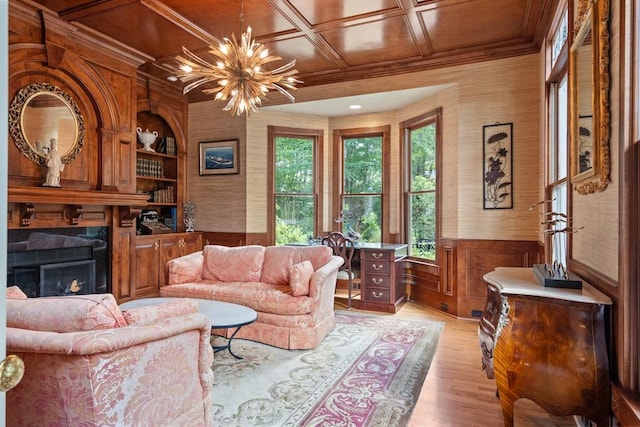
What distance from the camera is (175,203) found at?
19.9 ft

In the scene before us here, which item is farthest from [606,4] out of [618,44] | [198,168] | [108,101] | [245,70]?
[198,168]

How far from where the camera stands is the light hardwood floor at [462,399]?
226cm

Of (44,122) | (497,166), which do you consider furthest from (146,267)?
(497,166)

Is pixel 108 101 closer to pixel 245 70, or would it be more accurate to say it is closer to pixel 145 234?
pixel 145 234

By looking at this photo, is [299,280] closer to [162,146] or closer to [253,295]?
[253,295]

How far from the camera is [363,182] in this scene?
19.6 ft

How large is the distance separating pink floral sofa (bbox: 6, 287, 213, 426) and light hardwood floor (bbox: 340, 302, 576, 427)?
139 cm

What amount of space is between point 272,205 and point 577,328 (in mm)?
4747

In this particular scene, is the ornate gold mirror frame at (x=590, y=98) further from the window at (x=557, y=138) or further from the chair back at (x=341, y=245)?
the chair back at (x=341, y=245)

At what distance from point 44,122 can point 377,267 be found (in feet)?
13.4

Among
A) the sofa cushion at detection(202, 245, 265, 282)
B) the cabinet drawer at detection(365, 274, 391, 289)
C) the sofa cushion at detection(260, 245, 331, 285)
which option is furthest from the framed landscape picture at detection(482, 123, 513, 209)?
the sofa cushion at detection(202, 245, 265, 282)

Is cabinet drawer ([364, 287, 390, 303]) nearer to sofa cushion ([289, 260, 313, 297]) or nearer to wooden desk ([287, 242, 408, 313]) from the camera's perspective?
wooden desk ([287, 242, 408, 313])

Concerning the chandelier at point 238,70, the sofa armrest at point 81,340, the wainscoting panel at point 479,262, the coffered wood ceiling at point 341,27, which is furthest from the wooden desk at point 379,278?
the sofa armrest at point 81,340

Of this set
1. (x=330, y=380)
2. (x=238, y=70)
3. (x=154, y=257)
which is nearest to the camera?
(x=330, y=380)
